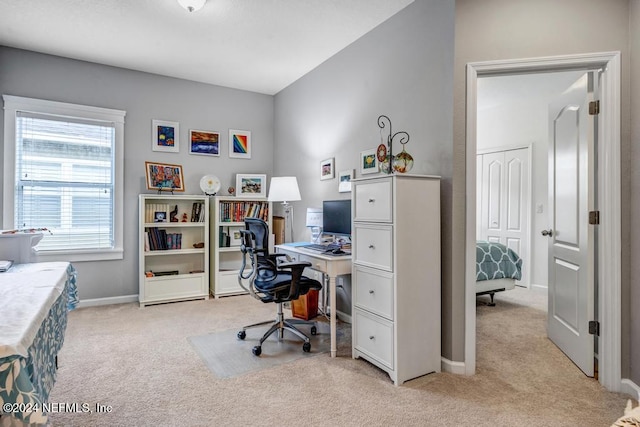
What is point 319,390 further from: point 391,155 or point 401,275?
point 391,155

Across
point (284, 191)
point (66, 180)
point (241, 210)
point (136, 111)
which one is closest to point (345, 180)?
point (284, 191)

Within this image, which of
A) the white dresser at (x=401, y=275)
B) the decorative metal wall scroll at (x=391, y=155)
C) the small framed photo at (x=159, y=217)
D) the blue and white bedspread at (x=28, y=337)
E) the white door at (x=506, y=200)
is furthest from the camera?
the white door at (x=506, y=200)

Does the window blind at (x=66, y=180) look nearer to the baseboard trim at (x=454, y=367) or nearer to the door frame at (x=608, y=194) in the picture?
the baseboard trim at (x=454, y=367)

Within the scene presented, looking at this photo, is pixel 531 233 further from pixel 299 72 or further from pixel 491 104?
pixel 299 72

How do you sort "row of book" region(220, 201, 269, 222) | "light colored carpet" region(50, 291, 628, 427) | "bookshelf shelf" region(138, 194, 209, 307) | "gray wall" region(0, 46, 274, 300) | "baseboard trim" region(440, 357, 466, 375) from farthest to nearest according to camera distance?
"row of book" region(220, 201, 269, 222) → "bookshelf shelf" region(138, 194, 209, 307) → "gray wall" region(0, 46, 274, 300) → "baseboard trim" region(440, 357, 466, 375) → "light colored carpet" region(50, 291, 628, 427)

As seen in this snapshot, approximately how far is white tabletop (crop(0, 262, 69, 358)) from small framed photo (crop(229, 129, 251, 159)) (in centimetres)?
289

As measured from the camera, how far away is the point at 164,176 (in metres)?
4.24

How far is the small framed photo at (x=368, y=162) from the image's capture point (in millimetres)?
3170

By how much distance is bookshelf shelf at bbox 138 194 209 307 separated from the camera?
13.1 feet

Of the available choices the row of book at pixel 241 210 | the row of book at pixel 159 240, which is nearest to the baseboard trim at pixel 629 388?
the row of book at pixel 241 210

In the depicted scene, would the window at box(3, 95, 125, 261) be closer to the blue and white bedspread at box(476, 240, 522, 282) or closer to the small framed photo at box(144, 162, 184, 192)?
the small framed photo at box(144, 162, 184, 192)

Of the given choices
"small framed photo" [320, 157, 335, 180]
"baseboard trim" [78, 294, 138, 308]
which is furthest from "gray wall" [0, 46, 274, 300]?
"small framed photo" [320, 157, 335, 180]

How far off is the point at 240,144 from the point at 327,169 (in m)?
1.59

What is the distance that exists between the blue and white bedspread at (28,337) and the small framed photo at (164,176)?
2225 mm
